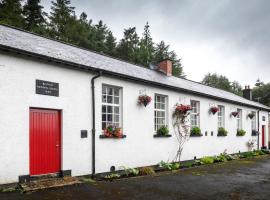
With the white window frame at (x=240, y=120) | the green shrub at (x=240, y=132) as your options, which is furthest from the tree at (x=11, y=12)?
the green shrub at (x=240, y=132)

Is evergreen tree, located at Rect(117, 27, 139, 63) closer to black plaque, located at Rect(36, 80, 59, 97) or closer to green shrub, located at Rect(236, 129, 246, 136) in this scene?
green shrub, located at Rect(236, 129, 246, 136)

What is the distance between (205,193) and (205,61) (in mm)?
94338

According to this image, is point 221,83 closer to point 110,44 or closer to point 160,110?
point 110,44

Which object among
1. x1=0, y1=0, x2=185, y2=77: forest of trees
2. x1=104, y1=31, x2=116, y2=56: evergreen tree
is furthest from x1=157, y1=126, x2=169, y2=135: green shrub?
x1=104, y1=31, x2=116, y2=56: evergreen tree

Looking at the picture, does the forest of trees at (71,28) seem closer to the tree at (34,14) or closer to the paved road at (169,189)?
the tree at (34,14)

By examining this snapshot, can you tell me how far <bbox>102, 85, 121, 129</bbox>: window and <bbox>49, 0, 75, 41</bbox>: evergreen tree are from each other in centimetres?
3165

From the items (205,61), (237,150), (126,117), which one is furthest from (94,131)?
(205,61)

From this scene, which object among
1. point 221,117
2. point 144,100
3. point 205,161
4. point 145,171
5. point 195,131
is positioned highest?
point 144,100

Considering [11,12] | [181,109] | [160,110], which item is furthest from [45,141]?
[11,12]

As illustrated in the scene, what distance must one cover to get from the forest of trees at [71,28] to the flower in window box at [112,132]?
741 inches

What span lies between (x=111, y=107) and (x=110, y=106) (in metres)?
0.08

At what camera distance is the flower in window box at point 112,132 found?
1122 centimetres

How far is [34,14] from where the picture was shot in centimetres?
4122

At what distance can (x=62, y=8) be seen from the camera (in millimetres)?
45188
